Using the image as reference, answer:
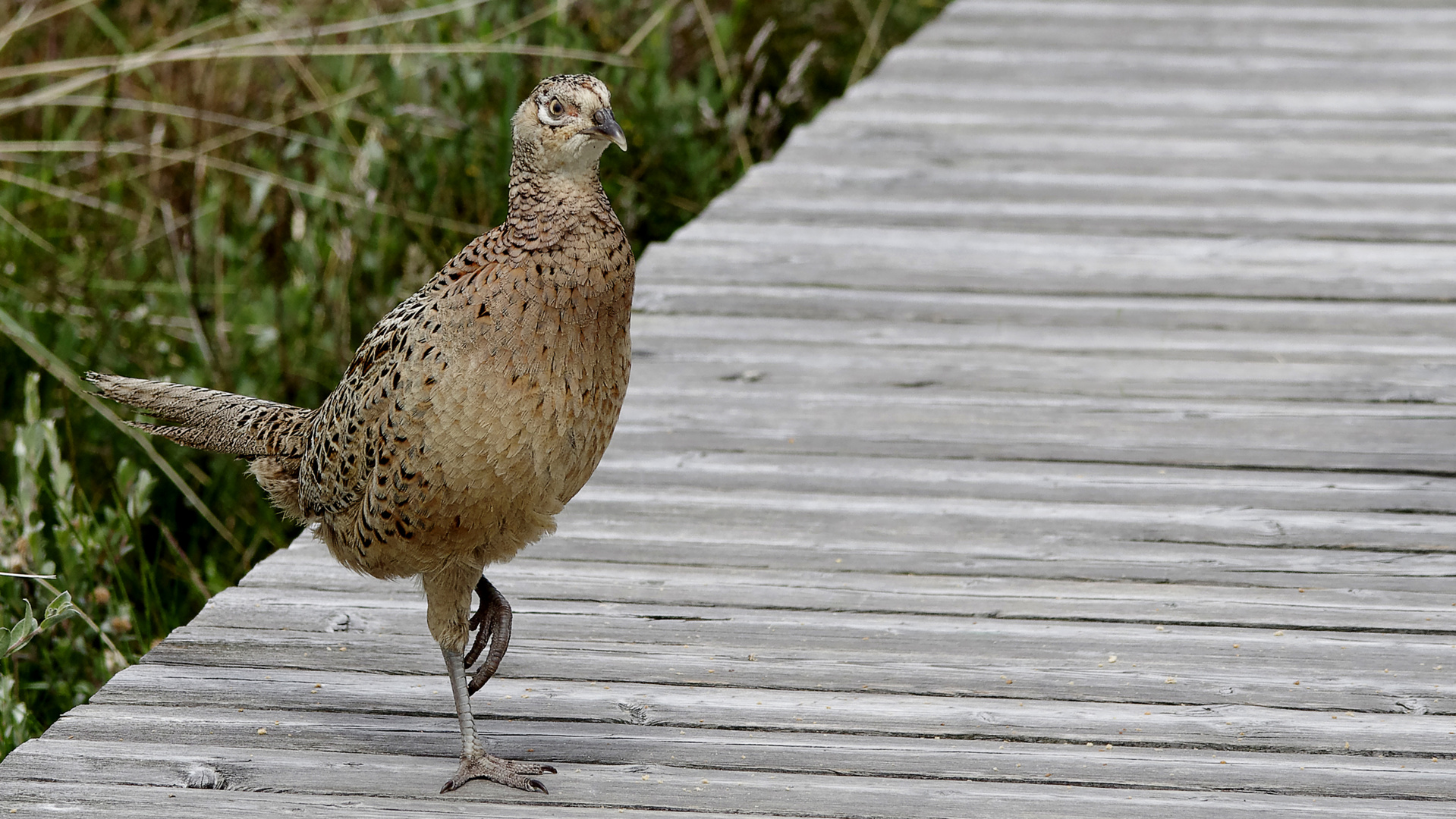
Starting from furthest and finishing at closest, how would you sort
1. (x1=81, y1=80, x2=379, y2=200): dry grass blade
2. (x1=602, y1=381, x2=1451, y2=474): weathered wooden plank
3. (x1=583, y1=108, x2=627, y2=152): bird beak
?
(x1=81, y1=80, x2=379, y2=200): dry grass blade
(x1=602, y1=381, x2=1451, y2=474): weathered wooden plank
(x1=583, y1=108, x2=627, y2=152): bird beak

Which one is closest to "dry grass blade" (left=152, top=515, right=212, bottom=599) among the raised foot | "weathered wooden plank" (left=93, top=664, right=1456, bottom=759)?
"weathered wooden plank" (left=93, top=664, right=1456, bottom=759)

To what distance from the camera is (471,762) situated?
8.11 ft

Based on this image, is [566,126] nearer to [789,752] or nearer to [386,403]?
[386,403]

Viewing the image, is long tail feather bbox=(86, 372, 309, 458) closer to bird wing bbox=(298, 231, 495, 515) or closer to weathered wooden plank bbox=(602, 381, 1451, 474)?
bird wing bbox=(298, 231, 495, 515)

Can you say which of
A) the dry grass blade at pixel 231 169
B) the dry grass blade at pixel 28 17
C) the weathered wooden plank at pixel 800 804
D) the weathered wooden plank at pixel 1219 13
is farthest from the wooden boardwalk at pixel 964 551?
the dry grass blade at pixel 28 17

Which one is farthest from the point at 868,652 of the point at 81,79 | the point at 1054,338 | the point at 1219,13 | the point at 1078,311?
the point at 1219,13

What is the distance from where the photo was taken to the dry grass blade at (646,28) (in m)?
5.78

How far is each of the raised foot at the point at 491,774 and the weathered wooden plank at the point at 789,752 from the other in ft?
0.40

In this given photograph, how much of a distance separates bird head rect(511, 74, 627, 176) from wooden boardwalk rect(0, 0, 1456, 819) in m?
0.95

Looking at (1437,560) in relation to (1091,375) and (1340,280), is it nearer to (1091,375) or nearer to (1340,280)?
(1091,375)

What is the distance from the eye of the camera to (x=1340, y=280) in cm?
447

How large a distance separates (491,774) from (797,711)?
545mm

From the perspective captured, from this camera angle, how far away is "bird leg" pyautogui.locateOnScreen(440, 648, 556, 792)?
2455 mm

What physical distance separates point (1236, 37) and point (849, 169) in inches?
90.9
